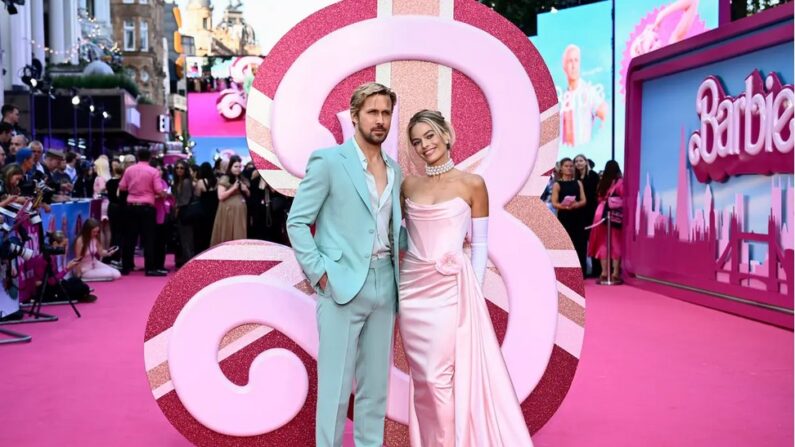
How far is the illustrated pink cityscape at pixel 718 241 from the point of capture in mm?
7902

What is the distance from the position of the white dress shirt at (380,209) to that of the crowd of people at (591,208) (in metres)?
7.89

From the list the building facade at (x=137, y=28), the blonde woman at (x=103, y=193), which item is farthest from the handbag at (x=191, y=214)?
the building facade at (x=137, y=28)

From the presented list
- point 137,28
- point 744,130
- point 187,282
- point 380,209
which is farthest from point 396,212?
point 137,28

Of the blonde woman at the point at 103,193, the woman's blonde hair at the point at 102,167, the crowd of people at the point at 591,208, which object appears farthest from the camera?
the woman's blonde hair at the point at 102,167

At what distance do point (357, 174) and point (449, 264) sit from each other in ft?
1.65

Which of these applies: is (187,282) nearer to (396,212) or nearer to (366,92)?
(396,212)

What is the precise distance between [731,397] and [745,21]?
441 cm

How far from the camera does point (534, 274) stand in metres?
4.18

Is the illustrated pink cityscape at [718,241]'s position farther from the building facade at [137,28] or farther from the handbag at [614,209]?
the building facade at [137,28]

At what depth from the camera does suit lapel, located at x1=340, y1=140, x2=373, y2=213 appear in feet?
11.3

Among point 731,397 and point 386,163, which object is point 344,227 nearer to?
point 386,163

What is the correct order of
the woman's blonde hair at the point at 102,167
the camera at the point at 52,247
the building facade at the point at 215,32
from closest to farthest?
the camera at the point at 52,247 < the woman's blonde hair at the point at 102,167 < the building facade at the point at 215,32

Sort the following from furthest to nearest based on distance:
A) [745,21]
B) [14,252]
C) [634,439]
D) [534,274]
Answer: [745,21] < [14,252] < [634,439] < [534,274]

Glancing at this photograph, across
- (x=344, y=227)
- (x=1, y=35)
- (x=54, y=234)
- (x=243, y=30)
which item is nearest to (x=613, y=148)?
(x=54, y=234)
